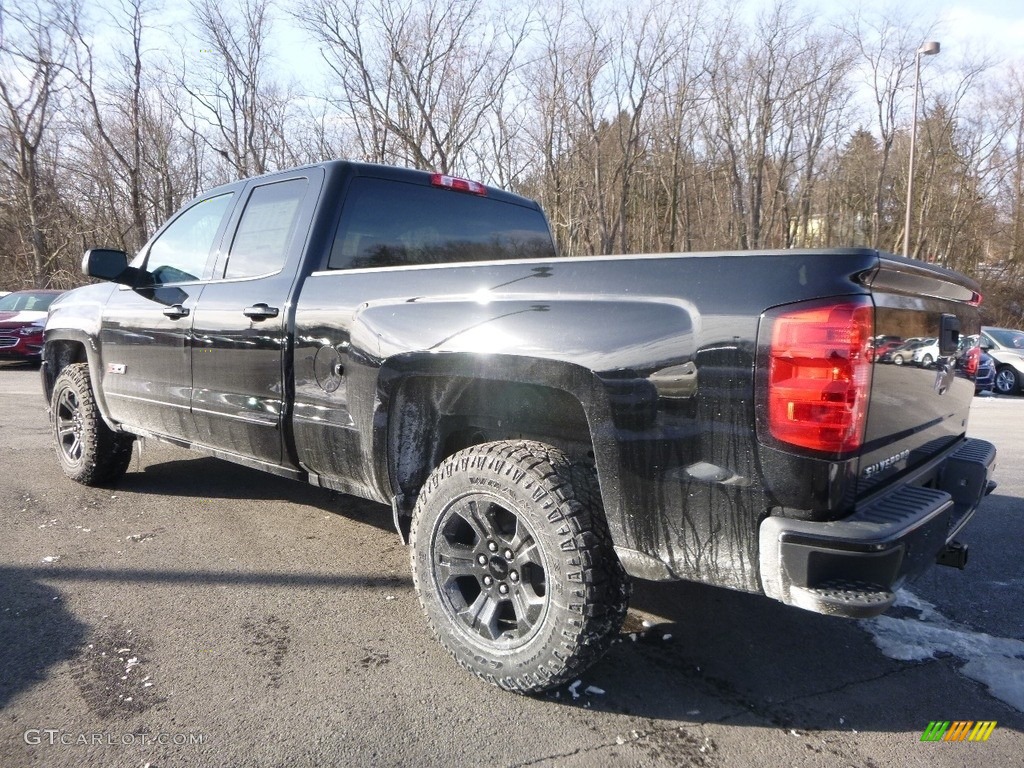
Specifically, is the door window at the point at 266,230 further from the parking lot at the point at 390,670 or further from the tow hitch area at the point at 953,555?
the tow hitch area at the point at 953,555

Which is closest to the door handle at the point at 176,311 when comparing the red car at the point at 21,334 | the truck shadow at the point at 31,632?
the truck shadow at the point at 31,632

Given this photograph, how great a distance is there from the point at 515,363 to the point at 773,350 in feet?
2.87

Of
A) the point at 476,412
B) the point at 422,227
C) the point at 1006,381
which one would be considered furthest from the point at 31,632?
the point at 1006,381

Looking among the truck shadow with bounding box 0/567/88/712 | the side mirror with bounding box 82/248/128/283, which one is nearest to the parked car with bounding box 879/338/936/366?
the truck shadow with bounding box 0/567/88/712

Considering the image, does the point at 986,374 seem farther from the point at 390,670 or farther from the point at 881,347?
the point at 390,670

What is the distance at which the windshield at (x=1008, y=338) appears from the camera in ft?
52.7

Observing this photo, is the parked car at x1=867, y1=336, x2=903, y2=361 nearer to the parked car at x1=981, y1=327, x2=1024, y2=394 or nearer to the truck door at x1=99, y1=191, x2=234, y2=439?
the truck door at x1=99, y1=191, x2=234, y2=439

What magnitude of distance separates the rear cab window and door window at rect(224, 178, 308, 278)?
286 mm

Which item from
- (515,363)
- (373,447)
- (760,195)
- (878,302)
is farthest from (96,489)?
(760,195)

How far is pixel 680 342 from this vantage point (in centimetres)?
210

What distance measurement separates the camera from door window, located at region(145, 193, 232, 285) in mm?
4203

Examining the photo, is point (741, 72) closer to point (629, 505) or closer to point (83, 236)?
point (83, 236)

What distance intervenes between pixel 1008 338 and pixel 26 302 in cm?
2173

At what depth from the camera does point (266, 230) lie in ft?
12.4
